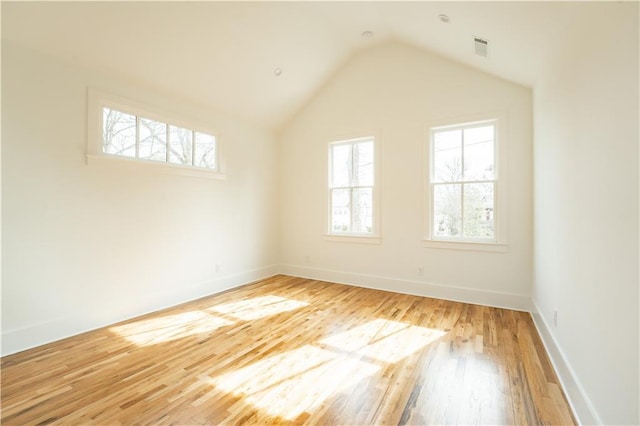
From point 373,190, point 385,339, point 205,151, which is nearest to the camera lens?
point 385,339

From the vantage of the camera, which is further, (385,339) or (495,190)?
(495,190)

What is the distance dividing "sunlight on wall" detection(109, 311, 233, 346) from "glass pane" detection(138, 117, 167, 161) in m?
1.92

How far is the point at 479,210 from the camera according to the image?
3.76m

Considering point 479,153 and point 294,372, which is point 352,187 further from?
point 294,372

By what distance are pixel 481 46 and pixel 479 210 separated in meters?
1.92

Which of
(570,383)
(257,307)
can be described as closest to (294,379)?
(257,307)

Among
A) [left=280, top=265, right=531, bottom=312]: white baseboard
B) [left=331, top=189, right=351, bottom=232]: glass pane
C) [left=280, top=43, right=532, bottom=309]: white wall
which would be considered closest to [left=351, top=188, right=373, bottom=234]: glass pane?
[left=331, top=189, right=351, bottom=232]: glass pane

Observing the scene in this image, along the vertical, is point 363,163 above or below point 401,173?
above

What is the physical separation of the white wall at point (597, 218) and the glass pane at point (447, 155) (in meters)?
1.45

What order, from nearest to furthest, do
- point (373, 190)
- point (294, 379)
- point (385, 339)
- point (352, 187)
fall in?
point (294, 379) → point (385, 339) → point (373, 190) → point (352, 187)

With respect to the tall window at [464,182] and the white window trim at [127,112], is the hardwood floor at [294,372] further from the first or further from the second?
the white window trim at [127,112]

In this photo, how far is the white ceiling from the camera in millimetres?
2336

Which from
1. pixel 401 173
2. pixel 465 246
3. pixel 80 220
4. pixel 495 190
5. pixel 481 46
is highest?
pixel 481 46

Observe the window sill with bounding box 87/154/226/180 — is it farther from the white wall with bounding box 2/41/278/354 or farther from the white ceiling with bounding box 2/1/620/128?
the white ceiling with bounding box 2/1/620/128
